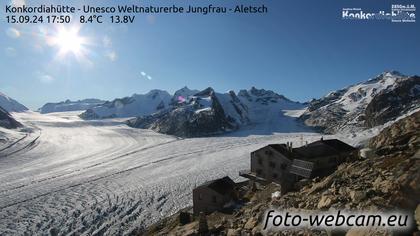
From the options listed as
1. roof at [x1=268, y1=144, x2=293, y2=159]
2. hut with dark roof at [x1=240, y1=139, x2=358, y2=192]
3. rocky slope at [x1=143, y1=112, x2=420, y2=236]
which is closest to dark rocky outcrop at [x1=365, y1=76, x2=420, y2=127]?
hut with dark roof at [x1=240, y1=139, x2=358, y2=192]

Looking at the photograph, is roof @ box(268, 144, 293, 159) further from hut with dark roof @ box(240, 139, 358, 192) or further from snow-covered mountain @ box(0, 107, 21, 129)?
snow-covered mountain @ box(0, 107, 21, 129)

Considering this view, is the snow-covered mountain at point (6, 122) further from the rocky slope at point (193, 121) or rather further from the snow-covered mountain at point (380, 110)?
the snow-covered mountain at point (380, 110)

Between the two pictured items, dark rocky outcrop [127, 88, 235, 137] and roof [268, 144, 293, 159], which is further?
dark rocky outcrop [127, 88, 235, 137]

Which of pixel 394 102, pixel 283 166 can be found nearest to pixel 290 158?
pixel 283 166

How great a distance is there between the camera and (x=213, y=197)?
111ft

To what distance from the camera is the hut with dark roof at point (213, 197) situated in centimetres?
3324

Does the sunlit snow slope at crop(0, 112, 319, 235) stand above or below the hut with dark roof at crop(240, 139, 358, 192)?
below

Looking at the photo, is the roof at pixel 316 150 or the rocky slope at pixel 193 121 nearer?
the roof at pixel 316 150

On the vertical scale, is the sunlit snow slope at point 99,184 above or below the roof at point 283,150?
below

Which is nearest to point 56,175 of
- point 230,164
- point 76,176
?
point 76,176

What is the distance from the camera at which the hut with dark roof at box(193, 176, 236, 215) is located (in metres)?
33.2

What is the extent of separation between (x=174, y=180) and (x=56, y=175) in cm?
2207

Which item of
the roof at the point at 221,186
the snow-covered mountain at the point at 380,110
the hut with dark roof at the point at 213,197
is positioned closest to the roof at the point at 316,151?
the roof at the point at 221,186

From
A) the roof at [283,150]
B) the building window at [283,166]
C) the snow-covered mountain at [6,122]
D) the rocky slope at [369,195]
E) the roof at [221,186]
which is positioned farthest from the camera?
the snow-covered mountain at [6,122]
